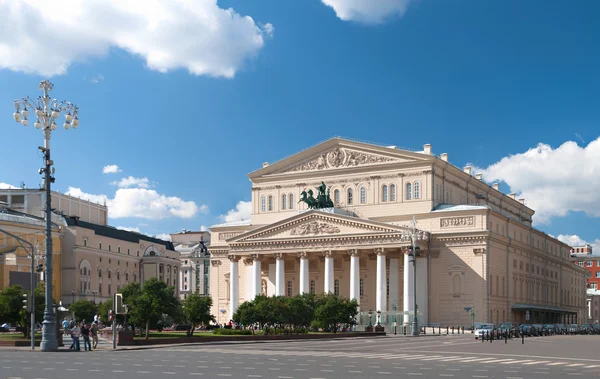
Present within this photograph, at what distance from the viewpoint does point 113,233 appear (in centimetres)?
13438

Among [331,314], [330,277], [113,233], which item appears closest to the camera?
[331,314]

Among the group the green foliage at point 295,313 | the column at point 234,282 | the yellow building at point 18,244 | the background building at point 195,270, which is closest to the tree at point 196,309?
the green foliage at point 295,313

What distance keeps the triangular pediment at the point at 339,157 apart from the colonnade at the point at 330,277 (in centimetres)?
1211

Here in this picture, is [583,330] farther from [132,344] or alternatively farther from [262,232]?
[132,344]

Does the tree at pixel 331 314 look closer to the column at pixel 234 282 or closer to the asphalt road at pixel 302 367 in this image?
the column at pixel 234 282

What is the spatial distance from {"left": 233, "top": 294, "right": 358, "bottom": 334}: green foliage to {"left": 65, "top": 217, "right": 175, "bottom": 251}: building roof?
176 feet

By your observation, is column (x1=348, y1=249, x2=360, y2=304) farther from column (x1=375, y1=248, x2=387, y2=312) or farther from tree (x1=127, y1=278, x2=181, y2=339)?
tree (x1=127, y1=278, x2=181, y2=339)

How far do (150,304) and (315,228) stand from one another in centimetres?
4654

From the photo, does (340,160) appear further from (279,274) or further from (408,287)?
(408,287)

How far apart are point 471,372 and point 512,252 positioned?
78.8m

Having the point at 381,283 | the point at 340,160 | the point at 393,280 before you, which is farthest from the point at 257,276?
the point at 340,160

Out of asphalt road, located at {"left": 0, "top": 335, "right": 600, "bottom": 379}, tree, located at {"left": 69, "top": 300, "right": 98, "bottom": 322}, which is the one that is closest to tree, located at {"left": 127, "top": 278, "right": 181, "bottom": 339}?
asphalt road, located at {"left": 0, "top": 335, "right": 600, "bottom": 379}

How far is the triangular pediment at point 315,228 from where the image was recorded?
9569 centimetres

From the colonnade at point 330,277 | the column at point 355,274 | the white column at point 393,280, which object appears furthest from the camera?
the white column at point 393,280
